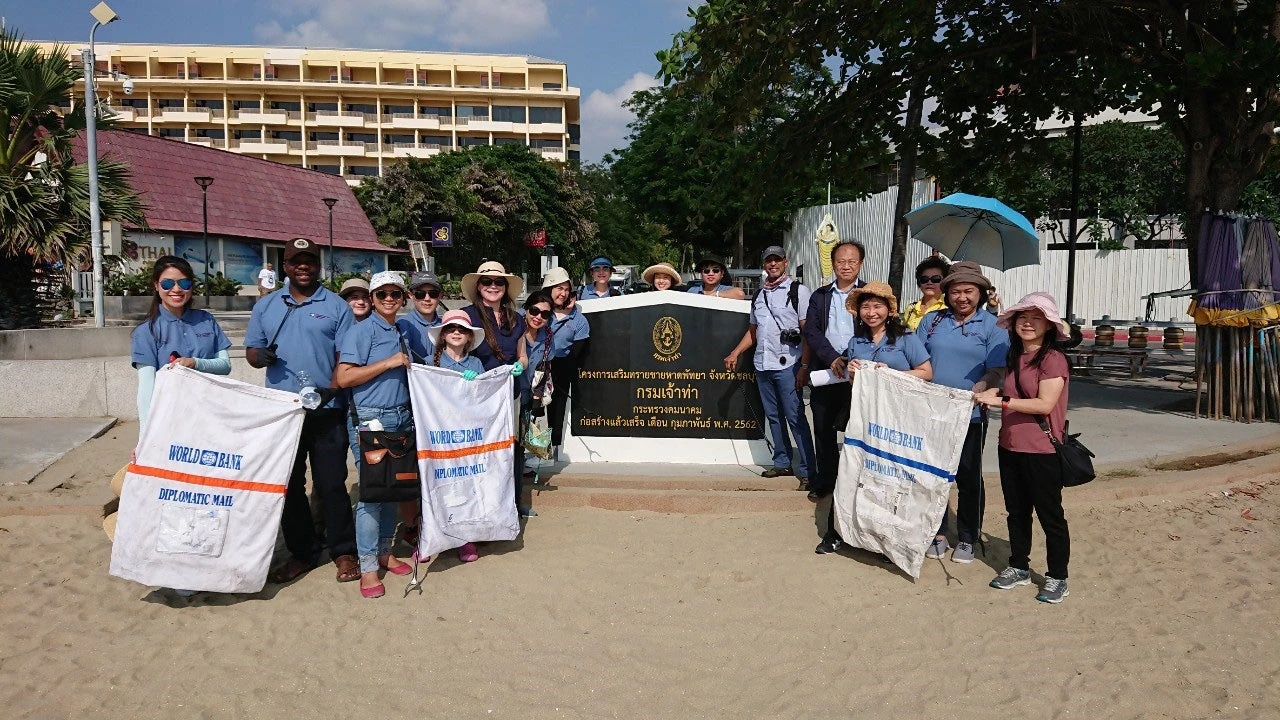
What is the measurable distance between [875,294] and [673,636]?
7.13 feet

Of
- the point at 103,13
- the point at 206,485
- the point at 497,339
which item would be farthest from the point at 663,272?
the point at 103,13

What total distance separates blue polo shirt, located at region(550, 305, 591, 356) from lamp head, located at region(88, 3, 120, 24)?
43.6 feet

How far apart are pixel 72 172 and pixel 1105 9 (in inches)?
535

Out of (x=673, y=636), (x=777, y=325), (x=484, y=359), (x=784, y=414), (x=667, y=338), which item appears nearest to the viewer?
(x=673, y=636)

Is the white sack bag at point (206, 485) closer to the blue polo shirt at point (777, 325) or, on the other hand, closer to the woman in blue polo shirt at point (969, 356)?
the blue polo shirt at point (777, 325)

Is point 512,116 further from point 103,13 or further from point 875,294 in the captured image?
point 875,294

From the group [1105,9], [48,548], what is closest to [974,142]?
[1105,9]

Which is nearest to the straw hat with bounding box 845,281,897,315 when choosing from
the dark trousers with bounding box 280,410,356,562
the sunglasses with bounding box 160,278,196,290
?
the dark trousers with bounding box 280,410,356,562

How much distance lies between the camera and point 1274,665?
3.61 m

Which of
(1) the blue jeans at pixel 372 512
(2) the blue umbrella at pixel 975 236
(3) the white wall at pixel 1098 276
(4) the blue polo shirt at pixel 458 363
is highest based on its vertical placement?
(3) the white wall at pixel 1098 276

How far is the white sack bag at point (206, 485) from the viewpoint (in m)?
4.05

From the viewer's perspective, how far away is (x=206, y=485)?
4148 millimetres

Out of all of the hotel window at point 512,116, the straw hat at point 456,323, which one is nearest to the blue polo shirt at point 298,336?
the straw hat at point 456,323

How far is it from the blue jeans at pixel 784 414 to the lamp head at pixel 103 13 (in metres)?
14.6
